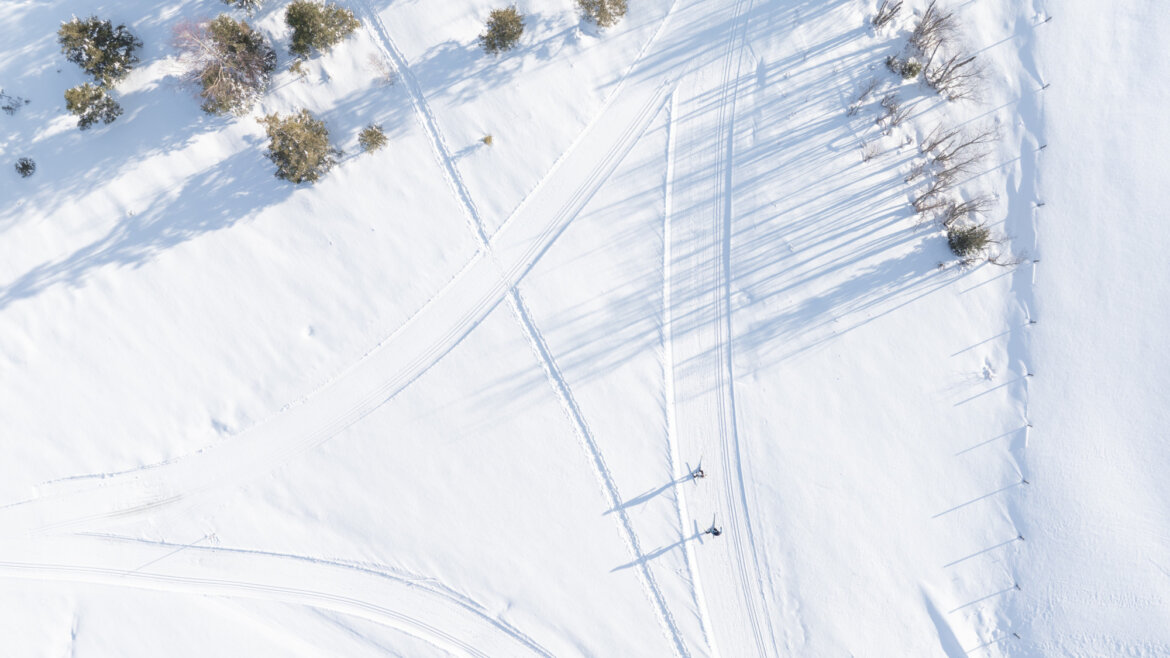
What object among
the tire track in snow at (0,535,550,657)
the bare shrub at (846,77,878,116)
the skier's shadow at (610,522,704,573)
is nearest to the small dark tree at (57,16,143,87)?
the tire track in snow at (0,535,550,657)

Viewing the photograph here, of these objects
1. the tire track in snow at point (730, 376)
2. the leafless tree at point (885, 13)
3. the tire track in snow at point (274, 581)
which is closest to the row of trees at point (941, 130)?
the leafless tree at point (885, 13)

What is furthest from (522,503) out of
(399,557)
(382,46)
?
(382,46)

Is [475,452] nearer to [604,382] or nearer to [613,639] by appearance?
[604,382]

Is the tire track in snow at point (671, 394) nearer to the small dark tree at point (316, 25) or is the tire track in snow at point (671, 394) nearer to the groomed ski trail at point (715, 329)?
the groomed ski trail at point (715, 329)

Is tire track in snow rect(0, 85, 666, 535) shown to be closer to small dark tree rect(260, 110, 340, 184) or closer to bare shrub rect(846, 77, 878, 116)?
small dark tree rect(260, 110, 340, 184)

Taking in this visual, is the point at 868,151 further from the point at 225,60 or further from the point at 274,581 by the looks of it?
the point at 274,581

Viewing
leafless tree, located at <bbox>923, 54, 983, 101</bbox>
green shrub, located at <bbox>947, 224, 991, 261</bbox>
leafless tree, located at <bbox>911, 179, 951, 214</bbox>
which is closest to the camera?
green shrub, located at <bbox>947, 224, 991, 261</bbox>

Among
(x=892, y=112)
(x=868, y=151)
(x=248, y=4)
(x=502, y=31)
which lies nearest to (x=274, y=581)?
(x=248, y=4)
